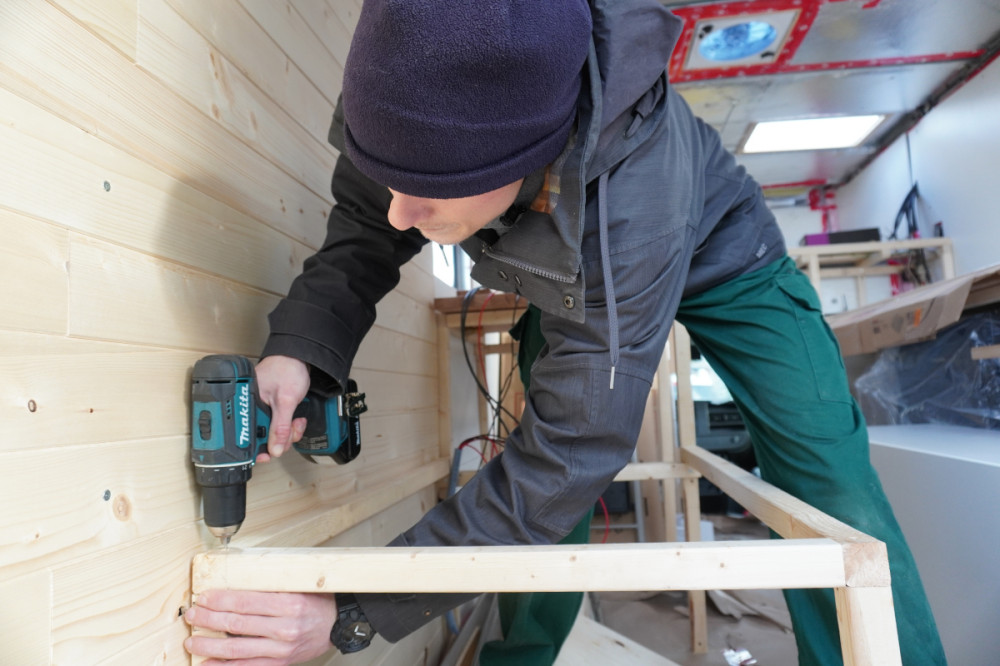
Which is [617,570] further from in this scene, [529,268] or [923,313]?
[923,313]

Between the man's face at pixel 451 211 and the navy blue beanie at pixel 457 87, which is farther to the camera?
the man's face at pixel 451 211

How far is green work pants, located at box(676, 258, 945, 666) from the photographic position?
904 mm

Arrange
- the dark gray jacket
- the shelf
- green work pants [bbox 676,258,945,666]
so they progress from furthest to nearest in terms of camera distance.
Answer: the shelf, green work pants [bbox 676,258,945,666], the dark gray jacket

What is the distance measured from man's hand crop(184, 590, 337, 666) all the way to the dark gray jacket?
2.4 inches

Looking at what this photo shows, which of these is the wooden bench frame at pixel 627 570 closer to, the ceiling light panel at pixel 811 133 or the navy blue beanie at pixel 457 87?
the navy blue beanie at pixel 457 87

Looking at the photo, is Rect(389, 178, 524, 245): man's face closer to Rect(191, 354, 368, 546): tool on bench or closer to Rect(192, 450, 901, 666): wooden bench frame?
Rect(191, 354, 368, 546): tool on bench

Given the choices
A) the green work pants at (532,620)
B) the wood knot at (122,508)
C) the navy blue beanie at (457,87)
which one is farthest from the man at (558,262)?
the green work pants at (532,620)

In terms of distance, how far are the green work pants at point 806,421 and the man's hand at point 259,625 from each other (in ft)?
2.44

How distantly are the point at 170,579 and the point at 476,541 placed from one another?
1.09ft

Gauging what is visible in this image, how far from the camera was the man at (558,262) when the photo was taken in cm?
56

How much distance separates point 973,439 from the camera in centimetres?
172

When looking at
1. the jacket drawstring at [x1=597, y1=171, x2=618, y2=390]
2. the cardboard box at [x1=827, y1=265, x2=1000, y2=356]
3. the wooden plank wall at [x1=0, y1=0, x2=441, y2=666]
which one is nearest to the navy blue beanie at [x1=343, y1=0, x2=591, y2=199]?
the jacket drawstring at [x1=597, y1=171, x2=618, y2=390]

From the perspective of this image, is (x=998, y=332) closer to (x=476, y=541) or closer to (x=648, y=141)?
(x=648, y=141)

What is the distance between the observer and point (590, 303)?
751 mm
